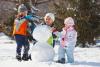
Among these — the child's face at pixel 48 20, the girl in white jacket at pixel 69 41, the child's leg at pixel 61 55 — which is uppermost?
the child's face at pixel 48 20

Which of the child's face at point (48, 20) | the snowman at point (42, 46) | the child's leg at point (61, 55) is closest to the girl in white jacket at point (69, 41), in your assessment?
the child's leg at point (61, 55)

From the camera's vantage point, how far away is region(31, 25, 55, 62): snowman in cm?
866

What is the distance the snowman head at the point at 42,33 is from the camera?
8.74 meters

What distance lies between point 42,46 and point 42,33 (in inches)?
12.5

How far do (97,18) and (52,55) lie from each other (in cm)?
528

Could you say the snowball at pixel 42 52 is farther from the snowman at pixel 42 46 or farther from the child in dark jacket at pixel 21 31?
the child in dark jacket at pixel 21 31

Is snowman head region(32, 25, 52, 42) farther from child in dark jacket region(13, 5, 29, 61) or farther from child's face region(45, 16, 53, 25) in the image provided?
child in dark jacket region(13, 5, 29, 61)

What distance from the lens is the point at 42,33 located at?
877cm

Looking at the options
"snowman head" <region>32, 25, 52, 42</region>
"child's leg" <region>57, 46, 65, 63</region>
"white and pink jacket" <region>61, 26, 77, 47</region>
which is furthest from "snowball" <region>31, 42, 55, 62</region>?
"white and pink jacket" <region>61, 26, 77, 47</region>

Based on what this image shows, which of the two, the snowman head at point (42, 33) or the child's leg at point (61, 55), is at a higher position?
the snowman head at point (42, 33)

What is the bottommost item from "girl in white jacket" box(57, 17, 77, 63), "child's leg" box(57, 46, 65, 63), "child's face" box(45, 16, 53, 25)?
"child's leg" box(57, 46, 65, 63)

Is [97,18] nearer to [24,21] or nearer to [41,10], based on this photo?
[24,21]

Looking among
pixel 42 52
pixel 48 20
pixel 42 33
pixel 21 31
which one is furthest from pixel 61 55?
pixel 21 31

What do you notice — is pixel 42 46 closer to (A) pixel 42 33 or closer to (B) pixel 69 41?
(A) pixel 42 33
